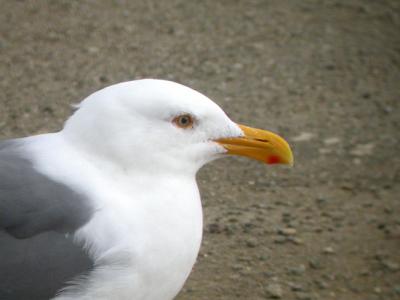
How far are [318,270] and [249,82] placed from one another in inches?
83.5

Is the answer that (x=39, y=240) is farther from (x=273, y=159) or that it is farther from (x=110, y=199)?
(x=273, y=159)

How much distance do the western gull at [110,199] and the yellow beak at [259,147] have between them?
0.13m

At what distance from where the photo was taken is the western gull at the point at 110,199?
2576 mm

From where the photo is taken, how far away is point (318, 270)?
390 centimetres

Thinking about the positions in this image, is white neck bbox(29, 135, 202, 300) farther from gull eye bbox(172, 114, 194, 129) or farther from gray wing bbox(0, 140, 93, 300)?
gull eye bbox(172, 114, 194, 129)

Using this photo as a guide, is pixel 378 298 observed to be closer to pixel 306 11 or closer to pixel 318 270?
pixel 318 270

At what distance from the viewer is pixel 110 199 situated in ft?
8.55

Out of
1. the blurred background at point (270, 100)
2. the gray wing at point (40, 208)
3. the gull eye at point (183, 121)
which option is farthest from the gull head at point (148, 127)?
the blurred background at point (270, 100)

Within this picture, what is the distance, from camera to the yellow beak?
9.55 ft

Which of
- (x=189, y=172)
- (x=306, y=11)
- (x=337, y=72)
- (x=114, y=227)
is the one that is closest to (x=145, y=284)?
(x=114, y=227)

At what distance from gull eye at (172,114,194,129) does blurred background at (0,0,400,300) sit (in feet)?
3.80

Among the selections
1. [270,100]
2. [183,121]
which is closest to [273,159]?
[183,121]

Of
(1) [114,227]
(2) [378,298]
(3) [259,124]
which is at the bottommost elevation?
(2) [378,298]

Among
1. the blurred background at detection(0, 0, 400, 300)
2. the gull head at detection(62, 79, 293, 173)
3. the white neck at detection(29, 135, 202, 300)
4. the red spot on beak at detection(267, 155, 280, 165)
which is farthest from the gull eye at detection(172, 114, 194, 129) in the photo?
the blurred background at detection(0, 0, 400, 300)
